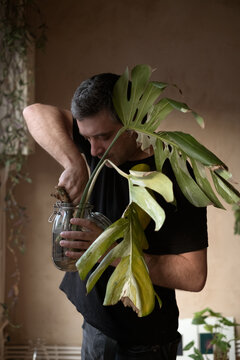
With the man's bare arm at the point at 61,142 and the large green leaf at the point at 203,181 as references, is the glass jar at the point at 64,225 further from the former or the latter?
the large green leaf at the point at 203,181

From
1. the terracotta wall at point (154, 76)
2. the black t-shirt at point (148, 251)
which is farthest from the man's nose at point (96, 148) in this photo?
the terracotta wall at point (154, 76)

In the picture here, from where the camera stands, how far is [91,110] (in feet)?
5.56

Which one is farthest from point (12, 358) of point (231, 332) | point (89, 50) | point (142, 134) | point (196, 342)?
point (142, 134)

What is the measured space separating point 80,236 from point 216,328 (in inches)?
113

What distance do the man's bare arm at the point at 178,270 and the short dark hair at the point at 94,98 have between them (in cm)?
47

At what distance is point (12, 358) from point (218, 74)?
2.56m

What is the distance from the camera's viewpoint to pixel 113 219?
192cm

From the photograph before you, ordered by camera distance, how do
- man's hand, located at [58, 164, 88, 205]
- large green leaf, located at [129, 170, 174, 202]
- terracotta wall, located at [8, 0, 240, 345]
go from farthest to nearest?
terracotta wall, located at [8, 0, 240, 345] → man's hand, located at [58, 164, 88, 205] → large green leaf, located at [129, 170, 174, 202]

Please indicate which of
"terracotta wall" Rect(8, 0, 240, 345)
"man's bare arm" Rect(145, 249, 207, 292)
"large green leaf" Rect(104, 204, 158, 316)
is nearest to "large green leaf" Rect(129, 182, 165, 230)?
"large green leaf" Rect(104, 204, 158, 316)

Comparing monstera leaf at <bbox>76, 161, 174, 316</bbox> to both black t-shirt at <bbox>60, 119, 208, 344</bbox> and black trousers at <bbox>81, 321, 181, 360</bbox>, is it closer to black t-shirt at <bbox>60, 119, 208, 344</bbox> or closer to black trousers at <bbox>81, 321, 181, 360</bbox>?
black t-shirt at <bbox>60, 119, 208, 344</bbox>

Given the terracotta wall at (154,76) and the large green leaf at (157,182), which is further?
the terracotta wall at (154,76)

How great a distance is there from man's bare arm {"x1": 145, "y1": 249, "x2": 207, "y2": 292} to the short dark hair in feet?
1.54

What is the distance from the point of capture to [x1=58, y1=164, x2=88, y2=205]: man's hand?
1486 mm

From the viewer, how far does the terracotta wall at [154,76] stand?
13.0ft
